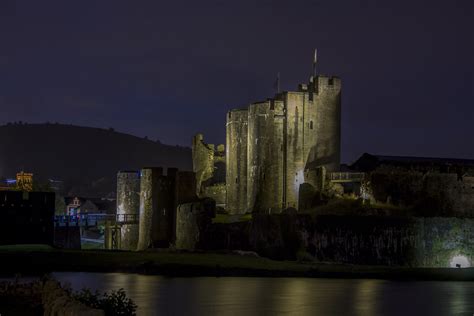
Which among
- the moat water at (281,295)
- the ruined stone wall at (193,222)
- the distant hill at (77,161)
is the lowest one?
the moat water at (281,295)

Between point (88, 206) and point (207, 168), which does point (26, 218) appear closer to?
point (207, 168)

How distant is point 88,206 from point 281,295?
77.0 metres

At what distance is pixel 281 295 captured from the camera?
35500mm

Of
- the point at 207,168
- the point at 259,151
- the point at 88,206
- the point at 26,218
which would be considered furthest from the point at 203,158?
the point at 88,206

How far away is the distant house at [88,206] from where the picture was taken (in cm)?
10156

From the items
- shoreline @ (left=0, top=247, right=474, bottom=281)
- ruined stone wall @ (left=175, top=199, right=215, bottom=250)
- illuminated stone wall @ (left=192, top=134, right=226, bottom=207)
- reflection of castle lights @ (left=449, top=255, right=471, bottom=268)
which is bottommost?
shoreline @ (left=0, top=247, right=474, bottom=281)

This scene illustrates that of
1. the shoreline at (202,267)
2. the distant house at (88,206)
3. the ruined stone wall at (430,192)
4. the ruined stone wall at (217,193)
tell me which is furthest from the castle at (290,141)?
the distant house at (88,206)

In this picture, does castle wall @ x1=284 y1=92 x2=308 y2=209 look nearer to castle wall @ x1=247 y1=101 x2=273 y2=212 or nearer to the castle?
the castle

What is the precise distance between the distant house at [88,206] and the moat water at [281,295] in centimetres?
5761

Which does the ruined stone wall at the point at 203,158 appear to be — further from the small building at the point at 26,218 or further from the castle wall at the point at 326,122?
the small building at the point at 26,218

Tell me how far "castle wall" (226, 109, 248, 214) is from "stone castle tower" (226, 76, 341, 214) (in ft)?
3.84

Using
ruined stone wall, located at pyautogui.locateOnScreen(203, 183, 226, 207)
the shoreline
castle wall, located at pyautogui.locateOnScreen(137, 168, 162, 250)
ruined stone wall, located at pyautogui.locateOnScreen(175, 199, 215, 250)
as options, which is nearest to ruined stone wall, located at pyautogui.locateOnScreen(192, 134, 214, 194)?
ruined stone wall, located at pyautogui.locateOnScreen(203, 183, 226, 207)

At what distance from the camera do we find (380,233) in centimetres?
4888

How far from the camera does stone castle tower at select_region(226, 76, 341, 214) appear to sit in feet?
198
